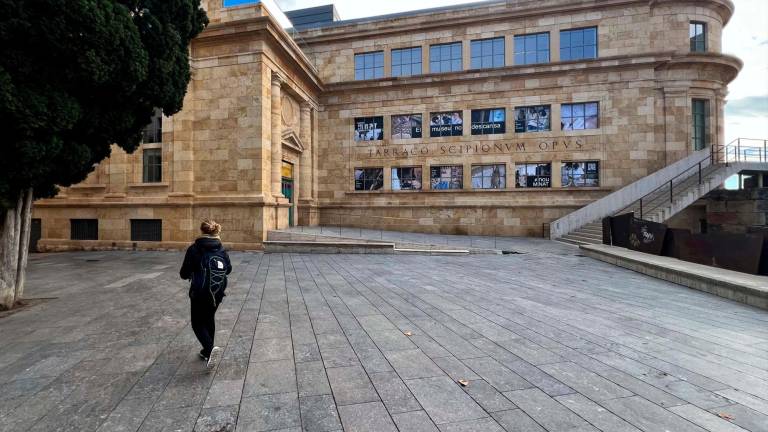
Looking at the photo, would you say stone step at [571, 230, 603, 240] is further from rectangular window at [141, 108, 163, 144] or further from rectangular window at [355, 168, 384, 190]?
rectangular window at [141, 108, 163, 144]

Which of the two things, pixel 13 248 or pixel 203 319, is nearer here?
pixel 203 319

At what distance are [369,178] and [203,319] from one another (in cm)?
1865

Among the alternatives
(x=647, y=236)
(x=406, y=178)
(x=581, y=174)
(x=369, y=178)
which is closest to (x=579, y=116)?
(x=581, y=174)

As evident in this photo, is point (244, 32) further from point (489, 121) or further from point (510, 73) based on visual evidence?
point (510, 73)

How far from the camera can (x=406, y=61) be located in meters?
22.5

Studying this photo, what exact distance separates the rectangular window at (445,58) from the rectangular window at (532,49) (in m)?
3.44

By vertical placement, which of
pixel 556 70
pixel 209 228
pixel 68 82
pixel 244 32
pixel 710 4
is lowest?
pixel 209 228

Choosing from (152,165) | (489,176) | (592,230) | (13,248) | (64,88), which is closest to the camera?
(64,88)

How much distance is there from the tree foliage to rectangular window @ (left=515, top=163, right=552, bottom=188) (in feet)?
59.8

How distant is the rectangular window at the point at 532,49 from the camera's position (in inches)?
818

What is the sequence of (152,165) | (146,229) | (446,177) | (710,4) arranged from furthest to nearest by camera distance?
(446,177) → (710,4) → (152,165) → (146,229)

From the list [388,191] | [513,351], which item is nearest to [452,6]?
[388,191]

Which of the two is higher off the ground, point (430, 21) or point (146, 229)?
point (430, 21)

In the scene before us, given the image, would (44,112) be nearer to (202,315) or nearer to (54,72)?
(54,72)
